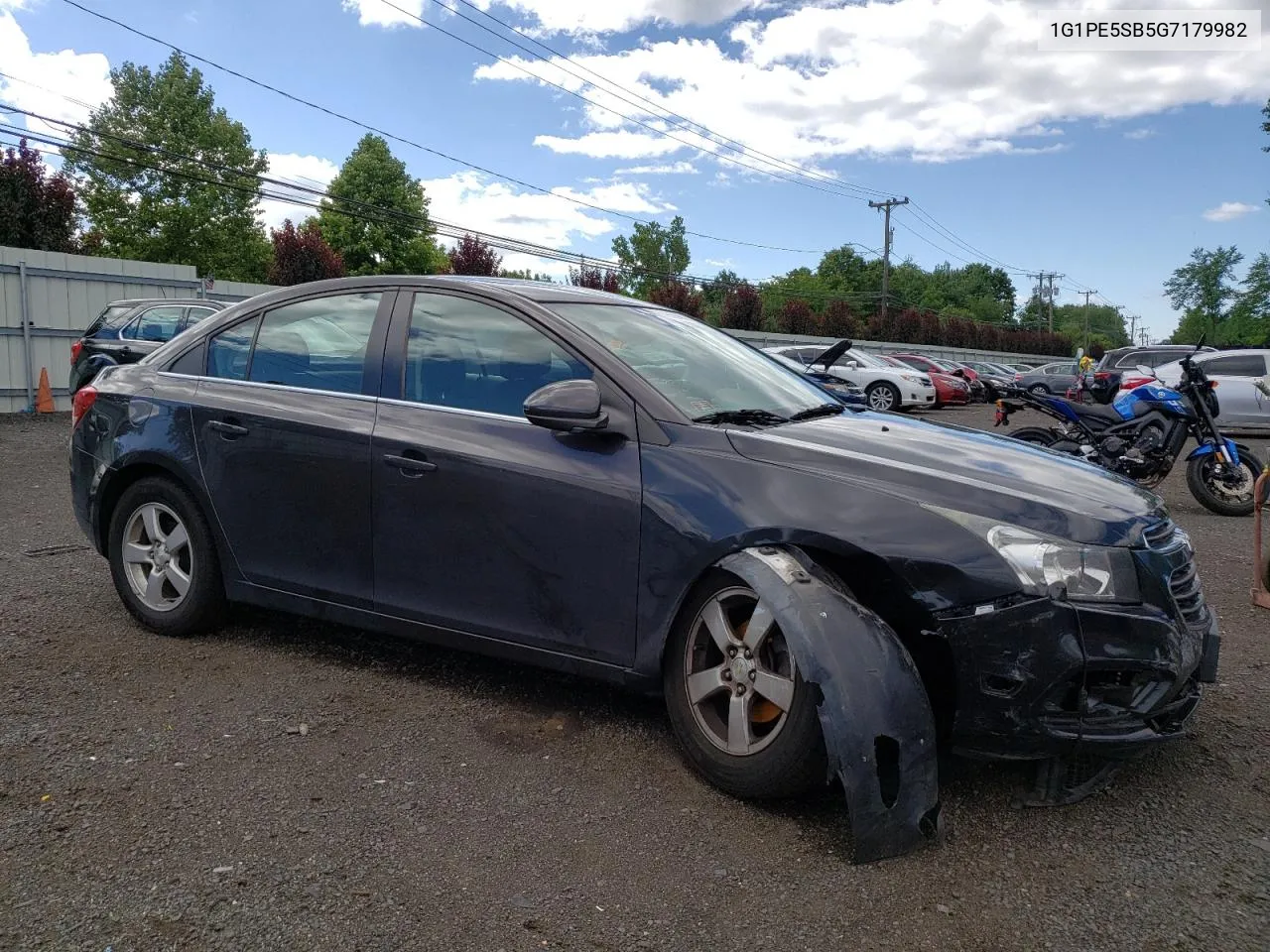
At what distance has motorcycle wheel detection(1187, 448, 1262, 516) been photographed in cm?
873

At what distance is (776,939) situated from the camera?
2271 mm

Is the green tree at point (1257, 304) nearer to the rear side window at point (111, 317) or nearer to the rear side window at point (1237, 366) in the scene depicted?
the rear side window at point (1237, 366)

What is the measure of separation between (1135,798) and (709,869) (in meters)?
1.41

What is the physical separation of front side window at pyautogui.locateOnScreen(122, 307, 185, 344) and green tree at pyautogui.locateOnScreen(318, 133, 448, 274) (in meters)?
42.6

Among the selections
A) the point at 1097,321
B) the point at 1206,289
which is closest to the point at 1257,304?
the point at 1206,289

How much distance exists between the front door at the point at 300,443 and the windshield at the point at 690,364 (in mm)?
906

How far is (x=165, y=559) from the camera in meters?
4.24

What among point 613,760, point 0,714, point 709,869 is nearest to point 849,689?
point 709,869

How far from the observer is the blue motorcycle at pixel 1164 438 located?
8.66 metres

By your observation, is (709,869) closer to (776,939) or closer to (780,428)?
(776,939)

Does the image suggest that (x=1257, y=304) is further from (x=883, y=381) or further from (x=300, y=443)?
(x=300, y=443)

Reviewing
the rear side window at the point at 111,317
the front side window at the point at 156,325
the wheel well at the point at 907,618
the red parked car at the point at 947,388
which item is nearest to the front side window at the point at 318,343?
the wheel well at the point at 907,618

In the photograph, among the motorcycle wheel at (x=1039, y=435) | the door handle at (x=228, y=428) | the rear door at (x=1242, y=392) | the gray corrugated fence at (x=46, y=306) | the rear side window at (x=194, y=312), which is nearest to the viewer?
the door handle at (x=228, y=428)

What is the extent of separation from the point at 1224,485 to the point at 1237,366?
9835 millimetres
